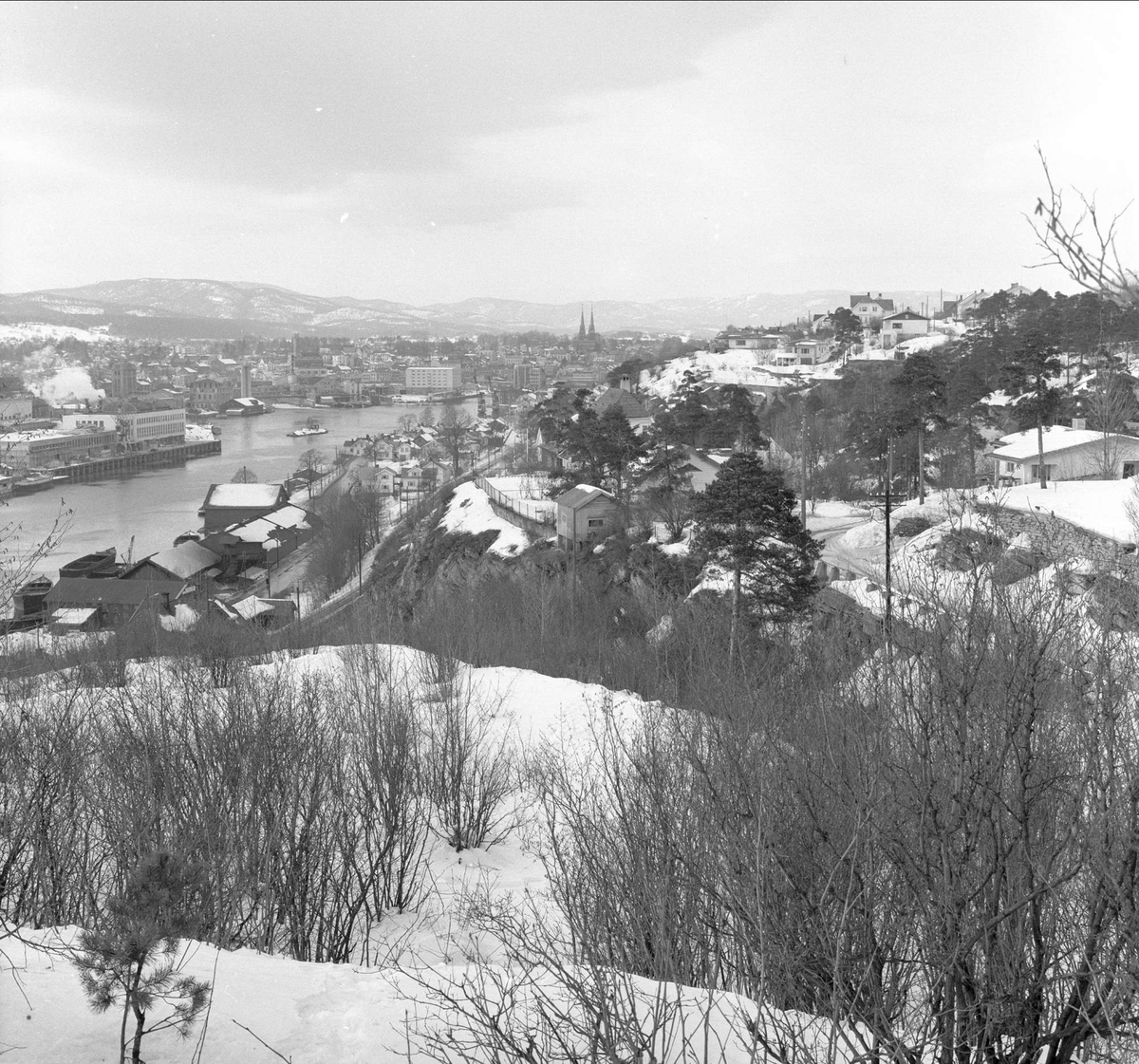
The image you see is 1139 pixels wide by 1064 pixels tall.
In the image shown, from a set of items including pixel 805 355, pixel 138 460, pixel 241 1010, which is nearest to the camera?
pixel 241 1010

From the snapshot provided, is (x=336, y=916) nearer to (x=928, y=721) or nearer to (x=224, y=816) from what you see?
(x=224, y=816)

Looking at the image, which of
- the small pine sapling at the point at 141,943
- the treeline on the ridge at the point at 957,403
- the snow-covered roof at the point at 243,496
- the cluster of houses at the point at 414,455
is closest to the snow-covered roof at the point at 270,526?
the snow-covered roof at the point at 243,496

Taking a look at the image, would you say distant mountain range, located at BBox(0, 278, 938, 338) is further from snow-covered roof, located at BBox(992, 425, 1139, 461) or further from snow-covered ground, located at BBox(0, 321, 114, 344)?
snow-covered roof, located at BBox(992, 425, 1139, 461)

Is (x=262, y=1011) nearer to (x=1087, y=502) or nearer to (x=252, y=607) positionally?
(x=1087, y=502)

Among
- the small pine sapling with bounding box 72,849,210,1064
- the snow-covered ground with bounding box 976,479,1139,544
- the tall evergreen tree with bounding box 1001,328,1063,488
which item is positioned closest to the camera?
the small pine sapling with bounding box 72,849,210,1064

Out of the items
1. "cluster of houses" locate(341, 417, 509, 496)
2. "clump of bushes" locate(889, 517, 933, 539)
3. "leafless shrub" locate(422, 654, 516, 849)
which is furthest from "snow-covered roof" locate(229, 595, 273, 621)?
"cluster of houses" locate(341, 417, 509, 496)

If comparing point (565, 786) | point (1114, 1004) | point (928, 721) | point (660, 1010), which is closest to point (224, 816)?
point (565, 786)

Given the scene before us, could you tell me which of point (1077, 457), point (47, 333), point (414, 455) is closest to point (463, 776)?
point (1077, 457)
